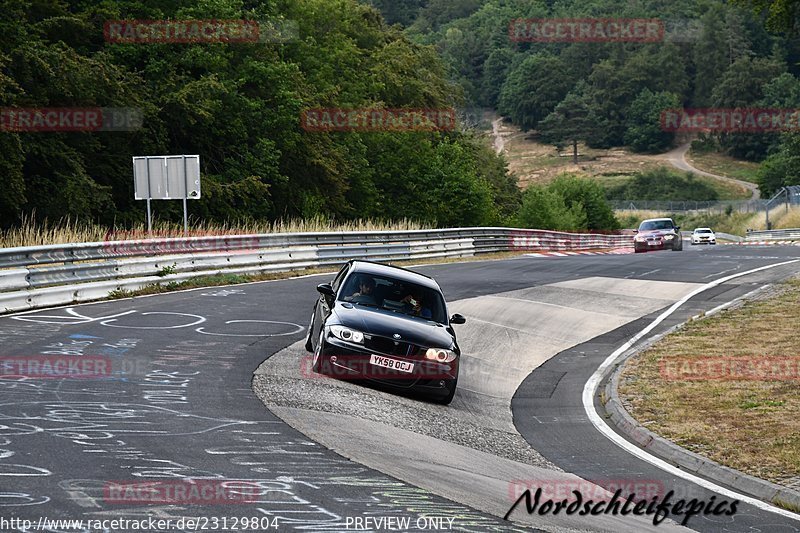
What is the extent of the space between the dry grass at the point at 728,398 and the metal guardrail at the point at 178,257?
1010cm

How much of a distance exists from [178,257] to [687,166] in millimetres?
162198

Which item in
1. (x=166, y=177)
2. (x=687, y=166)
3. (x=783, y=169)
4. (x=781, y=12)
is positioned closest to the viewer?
(x=166, y=177)

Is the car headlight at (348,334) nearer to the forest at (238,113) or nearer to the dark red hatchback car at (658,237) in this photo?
the forest at (238,113)

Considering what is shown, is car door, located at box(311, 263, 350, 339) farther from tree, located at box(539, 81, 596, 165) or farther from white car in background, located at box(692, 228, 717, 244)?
tree, located at box(539, 81, 596, 165)

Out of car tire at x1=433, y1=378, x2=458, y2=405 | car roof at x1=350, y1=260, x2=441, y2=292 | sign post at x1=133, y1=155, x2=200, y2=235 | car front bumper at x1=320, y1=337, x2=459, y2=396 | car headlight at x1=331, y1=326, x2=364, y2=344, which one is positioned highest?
sign post at x1=133, y1=155, x2=200, y2=235

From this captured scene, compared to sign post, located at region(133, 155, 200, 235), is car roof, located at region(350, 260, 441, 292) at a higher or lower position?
lower

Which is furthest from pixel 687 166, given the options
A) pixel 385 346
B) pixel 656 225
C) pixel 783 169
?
pixel 385 346

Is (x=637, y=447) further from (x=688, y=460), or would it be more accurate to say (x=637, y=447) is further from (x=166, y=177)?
(x=166, y=177)

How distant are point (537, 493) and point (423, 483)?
0.99 m

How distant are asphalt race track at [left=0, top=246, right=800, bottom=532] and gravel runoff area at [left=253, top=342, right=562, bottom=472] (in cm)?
5

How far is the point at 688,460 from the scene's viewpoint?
10914mm

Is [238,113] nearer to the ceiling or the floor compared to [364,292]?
nearer to the ceiling

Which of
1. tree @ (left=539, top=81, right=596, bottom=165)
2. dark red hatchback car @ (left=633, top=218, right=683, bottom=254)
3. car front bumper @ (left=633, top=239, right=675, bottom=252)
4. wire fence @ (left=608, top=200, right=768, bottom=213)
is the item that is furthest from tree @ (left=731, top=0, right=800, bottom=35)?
tree @ (left=539, top=81, right=596, bottom=165)

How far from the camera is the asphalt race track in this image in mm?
7445
